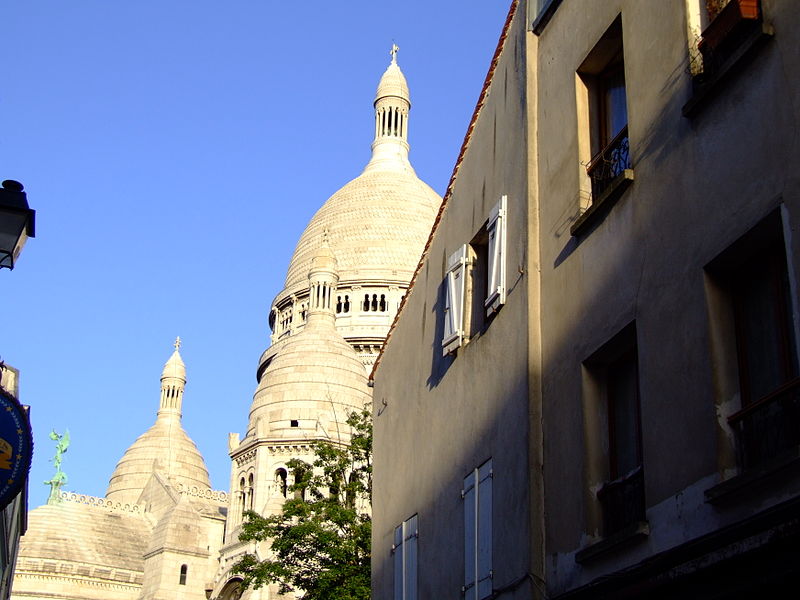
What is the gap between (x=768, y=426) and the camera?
8734 mm

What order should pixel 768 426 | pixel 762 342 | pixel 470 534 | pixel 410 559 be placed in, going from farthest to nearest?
pixel 410 559 → pixel 470 534 → pixel 762 342 → pixel 768 426

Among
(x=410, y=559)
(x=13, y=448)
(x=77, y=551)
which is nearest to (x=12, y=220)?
(x=13, y=448)

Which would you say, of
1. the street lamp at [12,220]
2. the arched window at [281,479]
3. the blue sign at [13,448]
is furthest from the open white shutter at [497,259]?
the arched window at [281,479]

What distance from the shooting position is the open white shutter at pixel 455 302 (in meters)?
15.9

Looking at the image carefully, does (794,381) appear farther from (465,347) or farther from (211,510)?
(211,510)

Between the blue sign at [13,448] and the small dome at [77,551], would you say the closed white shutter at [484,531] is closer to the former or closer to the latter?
the blue sign at [13,448]

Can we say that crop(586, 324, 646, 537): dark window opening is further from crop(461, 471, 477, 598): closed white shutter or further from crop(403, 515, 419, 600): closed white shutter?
crop(403, 515, 419, 600): closed white shutter

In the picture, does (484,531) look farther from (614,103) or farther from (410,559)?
(614,103)

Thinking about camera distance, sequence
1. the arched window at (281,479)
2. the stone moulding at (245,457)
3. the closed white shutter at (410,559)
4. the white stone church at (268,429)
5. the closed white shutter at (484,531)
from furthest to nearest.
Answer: the white stone church at (268,429), the stone moulding at (245,457), the arched window at (281,479), the closed white shutter at (410,559), the closed white shutter at (484,531)

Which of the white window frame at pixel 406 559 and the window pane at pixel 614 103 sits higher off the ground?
the window pane at pixel 614 103

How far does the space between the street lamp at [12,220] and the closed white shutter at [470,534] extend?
22.7 feet

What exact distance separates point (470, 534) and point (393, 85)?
10359cm

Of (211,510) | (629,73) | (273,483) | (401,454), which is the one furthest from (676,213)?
(211,510)

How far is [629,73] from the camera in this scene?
1147 cm
